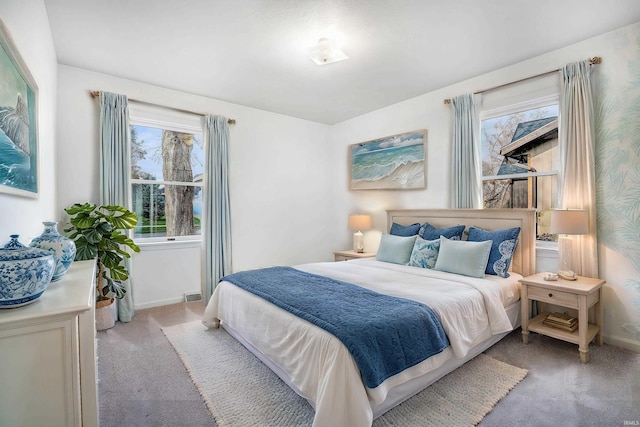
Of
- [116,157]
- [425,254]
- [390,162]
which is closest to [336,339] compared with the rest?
[425,254]

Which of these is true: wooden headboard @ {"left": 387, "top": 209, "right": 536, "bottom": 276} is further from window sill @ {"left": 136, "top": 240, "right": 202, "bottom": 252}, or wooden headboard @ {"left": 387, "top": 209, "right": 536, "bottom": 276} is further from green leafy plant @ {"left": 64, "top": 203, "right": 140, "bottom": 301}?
green leafy plant @ {"left": 64, "top": 203, "right": 140, "bottom": 301}

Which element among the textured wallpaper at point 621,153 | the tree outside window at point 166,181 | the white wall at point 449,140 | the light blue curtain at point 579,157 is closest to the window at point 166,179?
the tree outside window at point 166,181

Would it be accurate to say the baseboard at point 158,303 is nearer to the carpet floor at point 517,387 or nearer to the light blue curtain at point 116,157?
the light blue curtain at point 116,157

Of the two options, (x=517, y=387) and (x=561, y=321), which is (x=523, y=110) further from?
A: (x=517, y=387)

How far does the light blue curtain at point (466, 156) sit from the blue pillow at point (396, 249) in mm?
734

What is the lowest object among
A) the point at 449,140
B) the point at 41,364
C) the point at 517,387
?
the point at 517,387

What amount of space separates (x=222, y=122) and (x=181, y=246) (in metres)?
1.74

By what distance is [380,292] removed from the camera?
96.8 inches

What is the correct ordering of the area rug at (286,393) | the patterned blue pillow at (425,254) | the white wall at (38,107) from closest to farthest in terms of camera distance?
the white wall at (38,107) < the area rug at (286,393) < the patterned blue pillow at (425,254)

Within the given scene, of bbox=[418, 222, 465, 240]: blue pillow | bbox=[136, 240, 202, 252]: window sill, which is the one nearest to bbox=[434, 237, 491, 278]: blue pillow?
bbox=[418, 222, 465, 240]: blue pillow

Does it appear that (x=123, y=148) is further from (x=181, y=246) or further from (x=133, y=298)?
(x=133, y=298)

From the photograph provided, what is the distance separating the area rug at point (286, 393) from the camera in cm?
180

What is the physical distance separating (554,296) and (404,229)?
1689 millimetres

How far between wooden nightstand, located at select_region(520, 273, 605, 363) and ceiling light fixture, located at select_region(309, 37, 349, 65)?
2593 millimetres
